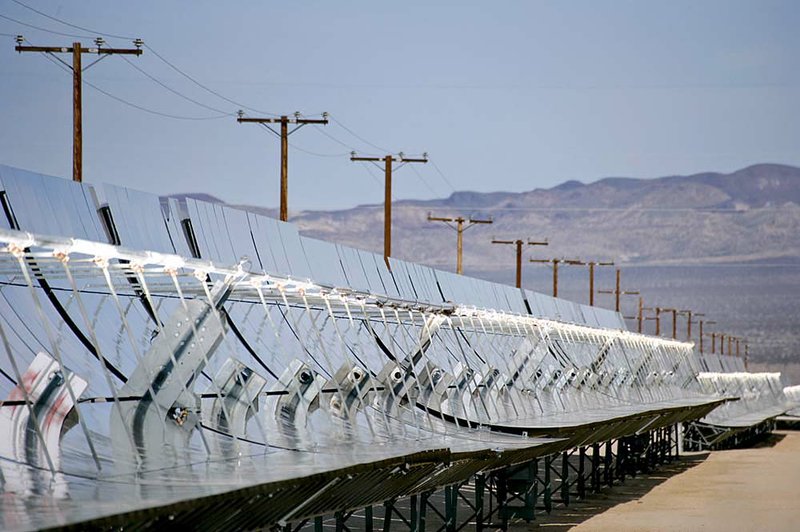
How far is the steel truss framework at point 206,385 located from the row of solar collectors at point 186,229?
0.17 feet

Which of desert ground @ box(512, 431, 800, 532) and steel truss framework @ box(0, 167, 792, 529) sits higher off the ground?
steel truss framework @ box(0, 167, 792, 529)

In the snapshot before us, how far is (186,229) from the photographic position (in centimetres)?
2772

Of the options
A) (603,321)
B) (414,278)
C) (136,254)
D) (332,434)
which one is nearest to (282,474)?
(136,254)

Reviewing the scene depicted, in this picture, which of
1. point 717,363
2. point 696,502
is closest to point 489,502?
point 696,502

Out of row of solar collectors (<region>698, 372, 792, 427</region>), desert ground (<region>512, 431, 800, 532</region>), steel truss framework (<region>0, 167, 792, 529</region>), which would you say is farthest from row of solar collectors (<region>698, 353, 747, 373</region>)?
steel truss framework (<region>0, 167, 792, 529</region>)

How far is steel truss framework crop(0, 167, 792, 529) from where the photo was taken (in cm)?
1504

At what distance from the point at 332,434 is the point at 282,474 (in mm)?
6652

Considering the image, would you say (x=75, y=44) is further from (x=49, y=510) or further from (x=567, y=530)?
(x=49, y=510)

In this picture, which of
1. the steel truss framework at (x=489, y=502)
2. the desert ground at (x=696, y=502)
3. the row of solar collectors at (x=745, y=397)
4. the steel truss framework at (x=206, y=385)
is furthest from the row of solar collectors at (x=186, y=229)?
the row of solar collectors at (x=745, y=397)

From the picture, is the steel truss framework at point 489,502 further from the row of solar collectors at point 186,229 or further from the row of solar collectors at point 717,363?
the row of solar collectors at point 717,363

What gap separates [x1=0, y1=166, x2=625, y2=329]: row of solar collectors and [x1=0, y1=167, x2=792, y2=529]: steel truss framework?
0.05 metres

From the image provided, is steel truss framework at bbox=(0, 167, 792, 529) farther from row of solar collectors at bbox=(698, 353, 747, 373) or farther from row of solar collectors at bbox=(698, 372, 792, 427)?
row of solar collectors at bbox=(698, 353, 747, 373)

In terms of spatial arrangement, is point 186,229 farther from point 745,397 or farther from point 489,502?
point 745,397

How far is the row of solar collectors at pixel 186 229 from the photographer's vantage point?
21125 mm
